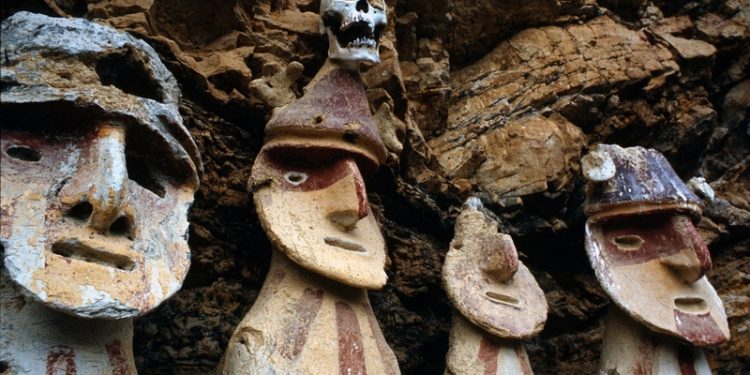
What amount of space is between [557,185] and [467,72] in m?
0.45

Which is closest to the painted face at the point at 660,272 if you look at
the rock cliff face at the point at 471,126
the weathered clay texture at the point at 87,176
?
the rock cliff face at the point at 471,126

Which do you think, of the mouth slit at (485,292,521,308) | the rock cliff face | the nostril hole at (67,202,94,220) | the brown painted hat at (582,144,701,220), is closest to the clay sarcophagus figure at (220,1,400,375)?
the rock cliff face

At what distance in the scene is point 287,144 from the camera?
5.08 ft

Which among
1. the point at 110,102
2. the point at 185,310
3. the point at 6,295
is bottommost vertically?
the point at 185,310

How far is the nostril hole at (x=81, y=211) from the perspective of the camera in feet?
3.71

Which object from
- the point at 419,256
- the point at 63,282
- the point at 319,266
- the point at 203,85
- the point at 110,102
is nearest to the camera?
the point at 63,282

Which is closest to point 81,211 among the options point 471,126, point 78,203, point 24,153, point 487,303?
point 78,203

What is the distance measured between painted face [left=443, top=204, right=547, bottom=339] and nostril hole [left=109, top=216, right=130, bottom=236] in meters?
0.70

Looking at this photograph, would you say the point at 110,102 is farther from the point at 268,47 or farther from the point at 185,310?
the point at 268,47

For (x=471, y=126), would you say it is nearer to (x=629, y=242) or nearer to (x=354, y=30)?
(x=629, y=242)

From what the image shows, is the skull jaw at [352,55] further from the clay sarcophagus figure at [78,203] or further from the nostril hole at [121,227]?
the nostril hole at [121,227]

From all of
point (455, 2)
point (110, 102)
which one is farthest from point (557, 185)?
point (110, 102)

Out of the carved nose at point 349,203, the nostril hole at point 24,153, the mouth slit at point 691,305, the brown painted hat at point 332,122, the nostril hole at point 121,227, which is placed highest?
the nostril hole at point 24,153

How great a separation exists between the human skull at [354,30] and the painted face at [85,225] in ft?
1.68
